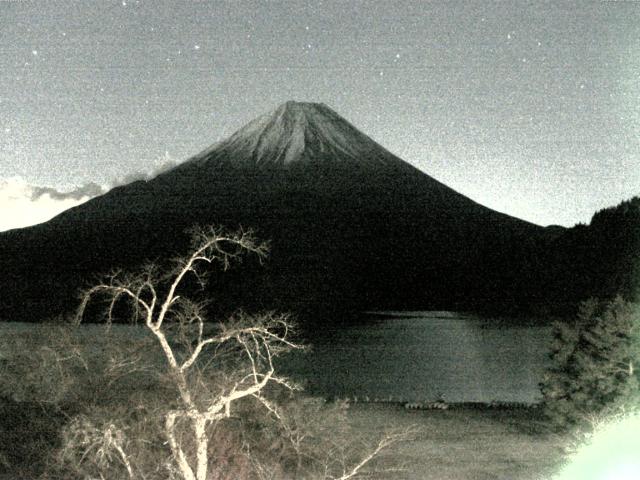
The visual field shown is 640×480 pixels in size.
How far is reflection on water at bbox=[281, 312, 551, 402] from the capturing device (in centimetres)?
2719

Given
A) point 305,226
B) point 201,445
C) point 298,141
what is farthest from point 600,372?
point 298,141

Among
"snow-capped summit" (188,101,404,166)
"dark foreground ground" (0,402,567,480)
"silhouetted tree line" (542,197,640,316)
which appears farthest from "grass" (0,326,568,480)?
"snow-capped summit" (188,101,404,166)

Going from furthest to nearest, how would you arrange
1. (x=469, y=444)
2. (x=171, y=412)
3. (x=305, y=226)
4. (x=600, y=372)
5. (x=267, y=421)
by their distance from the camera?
(x=305, y=226), (x=469, y=444), (x=600, y=372), (x=267, y=421), (x=171, y=412)

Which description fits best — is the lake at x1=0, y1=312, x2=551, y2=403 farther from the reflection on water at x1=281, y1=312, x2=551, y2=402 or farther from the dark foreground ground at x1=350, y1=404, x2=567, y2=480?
the dark foreground ground at x1=350, y1=404, x2=567, y2=480

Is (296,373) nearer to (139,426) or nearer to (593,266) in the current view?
(139,426)

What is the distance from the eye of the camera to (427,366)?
3816 cm

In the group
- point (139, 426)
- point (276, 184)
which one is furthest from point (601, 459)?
point (276, 184)

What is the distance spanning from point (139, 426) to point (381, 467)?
417 cm

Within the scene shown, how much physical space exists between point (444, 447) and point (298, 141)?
162394 mm

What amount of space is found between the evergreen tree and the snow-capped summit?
510 ft

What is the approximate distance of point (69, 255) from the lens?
15250 centimetres

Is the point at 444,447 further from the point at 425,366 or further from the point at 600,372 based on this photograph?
the point at 425,366

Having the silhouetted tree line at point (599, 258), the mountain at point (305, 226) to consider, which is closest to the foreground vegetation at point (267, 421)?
the silhouetted tree line at point (599, 258)

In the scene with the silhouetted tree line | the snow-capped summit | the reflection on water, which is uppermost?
the snow-capped summit
